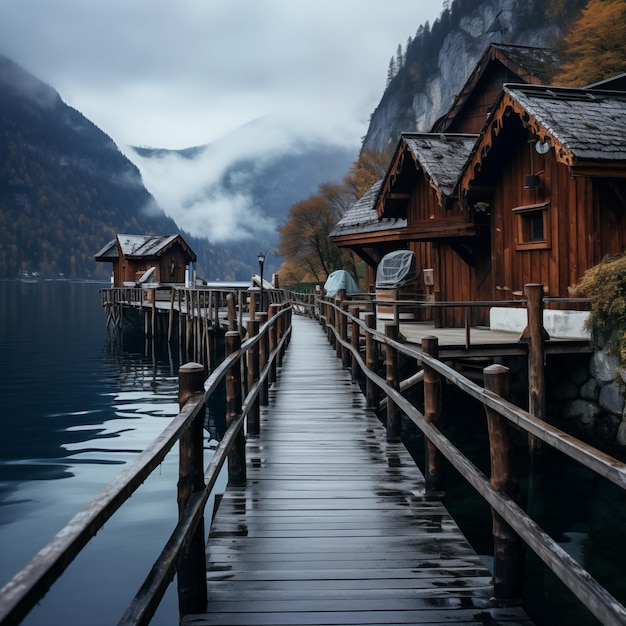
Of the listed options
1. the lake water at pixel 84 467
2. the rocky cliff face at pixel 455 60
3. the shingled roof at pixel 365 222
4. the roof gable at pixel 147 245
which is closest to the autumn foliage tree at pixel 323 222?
the roof gable at pixel 147 245

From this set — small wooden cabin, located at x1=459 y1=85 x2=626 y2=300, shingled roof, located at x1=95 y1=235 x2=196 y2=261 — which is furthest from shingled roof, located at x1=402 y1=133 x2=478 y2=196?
shingled roof, located at x1=95 y1=235 x2=196 y2=261

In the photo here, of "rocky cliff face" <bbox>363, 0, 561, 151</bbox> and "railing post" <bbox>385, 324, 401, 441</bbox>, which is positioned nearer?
"railing post" <bbox>385, 324, 401, 441</bbox>

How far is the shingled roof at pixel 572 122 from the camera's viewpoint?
449 inches

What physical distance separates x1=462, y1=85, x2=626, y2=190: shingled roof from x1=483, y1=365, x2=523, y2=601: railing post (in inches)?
341

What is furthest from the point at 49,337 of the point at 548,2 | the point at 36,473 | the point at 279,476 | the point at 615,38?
the point at 548,2

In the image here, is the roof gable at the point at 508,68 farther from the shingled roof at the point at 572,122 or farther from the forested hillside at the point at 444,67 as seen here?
the shingled roof at the point at 572,122

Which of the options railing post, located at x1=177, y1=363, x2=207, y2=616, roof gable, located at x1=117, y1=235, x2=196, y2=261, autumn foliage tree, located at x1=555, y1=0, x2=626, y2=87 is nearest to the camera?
railing post, located at x1=177, y1=363, x2=207, y2=616

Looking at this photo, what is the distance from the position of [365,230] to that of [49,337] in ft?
79.6

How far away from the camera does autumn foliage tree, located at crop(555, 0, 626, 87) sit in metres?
29.2

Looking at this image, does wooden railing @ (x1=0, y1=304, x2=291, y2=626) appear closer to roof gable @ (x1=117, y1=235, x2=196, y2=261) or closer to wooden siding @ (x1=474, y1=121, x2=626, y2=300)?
wooden siding @ (x1=474, y1=121, x2=626, y2=300)

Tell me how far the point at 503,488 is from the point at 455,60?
3243 inches

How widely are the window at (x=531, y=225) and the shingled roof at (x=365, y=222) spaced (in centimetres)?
787

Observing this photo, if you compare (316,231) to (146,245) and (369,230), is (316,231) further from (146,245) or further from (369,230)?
(369,230)

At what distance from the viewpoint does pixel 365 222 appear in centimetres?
2466
